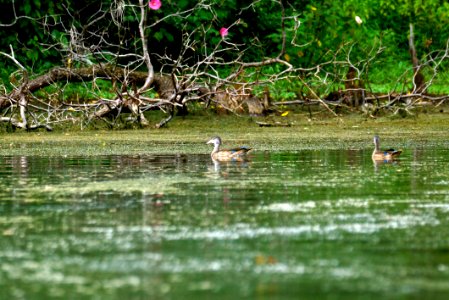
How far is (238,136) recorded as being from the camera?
16.6 metres

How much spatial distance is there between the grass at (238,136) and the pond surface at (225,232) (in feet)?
8.46

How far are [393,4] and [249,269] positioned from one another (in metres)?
19.7

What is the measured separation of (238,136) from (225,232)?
923cm

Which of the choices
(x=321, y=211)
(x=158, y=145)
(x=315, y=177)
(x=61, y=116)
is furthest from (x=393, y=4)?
(x=321, y=211)

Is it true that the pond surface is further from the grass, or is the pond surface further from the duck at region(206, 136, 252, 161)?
the grass

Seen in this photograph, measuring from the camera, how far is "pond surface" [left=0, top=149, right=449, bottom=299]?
575 cm

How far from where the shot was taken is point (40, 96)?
20594 millimetres

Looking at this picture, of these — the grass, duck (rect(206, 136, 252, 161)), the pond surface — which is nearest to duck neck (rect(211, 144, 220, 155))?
duck (rect(206, 136, 252, 161))

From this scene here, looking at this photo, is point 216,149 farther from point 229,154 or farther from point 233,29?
point 233,29

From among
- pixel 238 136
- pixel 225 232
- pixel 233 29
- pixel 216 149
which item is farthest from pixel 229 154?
pixel 233 29

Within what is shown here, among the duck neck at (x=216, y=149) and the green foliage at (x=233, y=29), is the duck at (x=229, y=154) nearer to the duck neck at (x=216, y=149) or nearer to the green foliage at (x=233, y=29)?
the duck neck at (x=216, y=149)

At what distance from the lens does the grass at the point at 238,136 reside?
14.5 meters

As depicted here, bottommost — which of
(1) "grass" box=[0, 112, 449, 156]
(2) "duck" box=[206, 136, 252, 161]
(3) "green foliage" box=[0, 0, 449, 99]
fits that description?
(1) "grass" box=[0, 112, 449, 156]

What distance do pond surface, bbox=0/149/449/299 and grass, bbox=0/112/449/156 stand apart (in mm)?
2579
